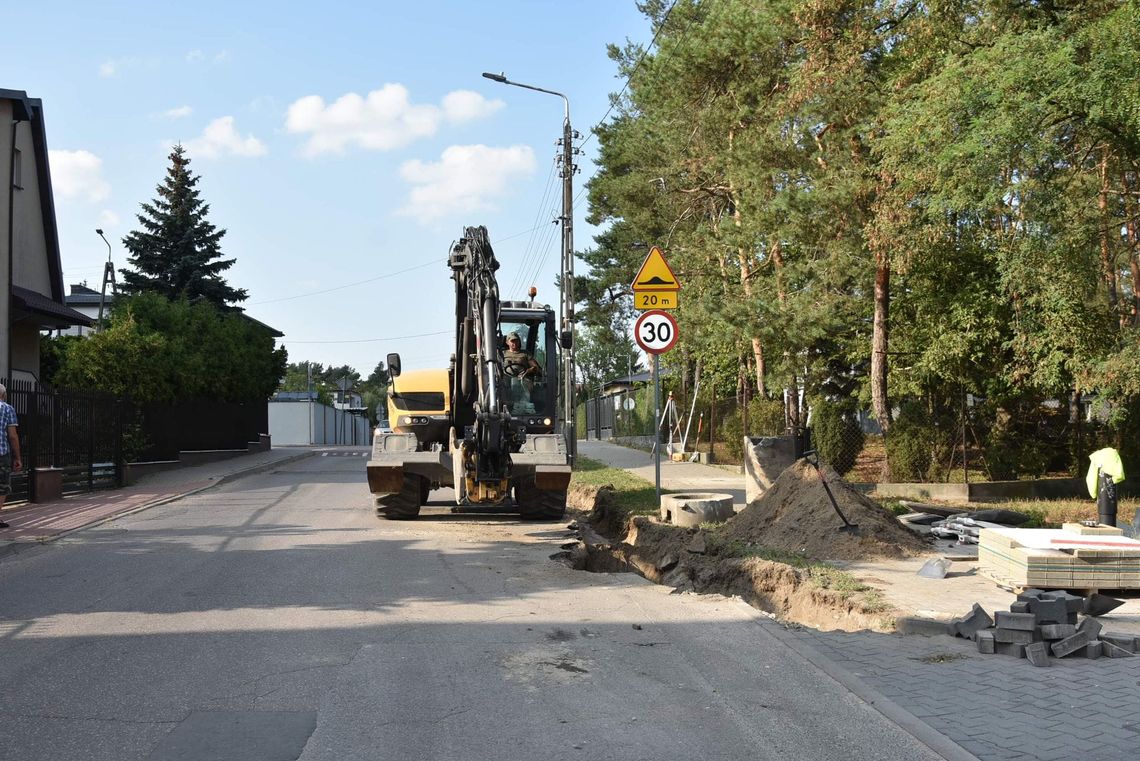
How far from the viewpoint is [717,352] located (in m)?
28.5

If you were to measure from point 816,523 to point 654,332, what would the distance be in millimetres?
3503

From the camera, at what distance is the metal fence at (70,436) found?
1717cm

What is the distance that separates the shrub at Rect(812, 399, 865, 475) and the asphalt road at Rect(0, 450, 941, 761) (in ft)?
36.8

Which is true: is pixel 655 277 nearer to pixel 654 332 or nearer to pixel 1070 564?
pixel 654 332

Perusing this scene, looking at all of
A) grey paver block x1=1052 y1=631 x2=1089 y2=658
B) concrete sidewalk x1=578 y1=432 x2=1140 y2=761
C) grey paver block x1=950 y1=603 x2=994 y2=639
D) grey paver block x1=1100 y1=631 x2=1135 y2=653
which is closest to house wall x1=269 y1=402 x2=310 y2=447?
concrete sidewalk x1=578 y1=432 x2=1140 y2=761

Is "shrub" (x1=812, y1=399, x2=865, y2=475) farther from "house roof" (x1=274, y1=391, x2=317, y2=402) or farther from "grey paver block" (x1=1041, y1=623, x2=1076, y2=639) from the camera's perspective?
"house roof" (x1=274, y1=391, x2=317, y2=402)

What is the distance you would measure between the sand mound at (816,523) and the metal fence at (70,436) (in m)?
12.4

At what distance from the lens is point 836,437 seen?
20.5 metres

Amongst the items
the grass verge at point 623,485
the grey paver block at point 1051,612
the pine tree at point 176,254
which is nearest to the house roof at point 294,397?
the pine tree at point 176,254

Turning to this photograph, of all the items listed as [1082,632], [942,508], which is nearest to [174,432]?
[942,508]

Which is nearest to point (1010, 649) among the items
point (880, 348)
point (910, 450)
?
point (910, 450)

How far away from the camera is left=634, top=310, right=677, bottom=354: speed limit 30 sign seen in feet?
42.4

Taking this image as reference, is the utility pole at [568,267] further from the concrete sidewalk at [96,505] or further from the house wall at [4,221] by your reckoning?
the house wall at [4,221]

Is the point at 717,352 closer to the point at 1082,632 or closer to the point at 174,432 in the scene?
the point at 174,432
